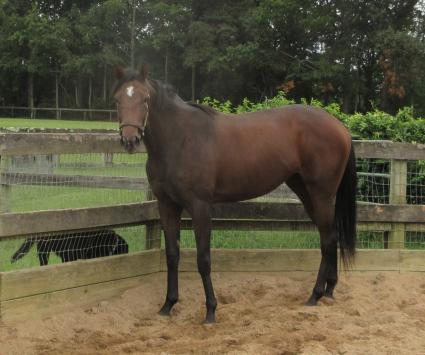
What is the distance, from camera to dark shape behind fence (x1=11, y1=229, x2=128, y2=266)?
4695 mm

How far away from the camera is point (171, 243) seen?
4.63 meters

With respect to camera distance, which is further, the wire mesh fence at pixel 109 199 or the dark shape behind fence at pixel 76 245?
the wire mesh fence at pixel 109 199

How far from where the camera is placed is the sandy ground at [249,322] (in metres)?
3.67

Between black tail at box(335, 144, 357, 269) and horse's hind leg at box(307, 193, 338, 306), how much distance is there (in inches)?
5.8

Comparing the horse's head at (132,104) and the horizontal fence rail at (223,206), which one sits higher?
the horse's head at (132,104)

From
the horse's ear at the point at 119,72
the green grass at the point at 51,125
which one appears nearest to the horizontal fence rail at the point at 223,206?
the horse's ear at the point at 119,72

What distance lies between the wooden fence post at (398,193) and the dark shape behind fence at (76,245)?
2762 mm

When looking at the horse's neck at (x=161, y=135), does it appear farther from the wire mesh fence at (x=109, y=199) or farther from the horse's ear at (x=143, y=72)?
the wire mesh fence at (x=109, y=199)

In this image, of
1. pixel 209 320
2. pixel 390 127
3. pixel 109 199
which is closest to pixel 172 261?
pixel 209 320

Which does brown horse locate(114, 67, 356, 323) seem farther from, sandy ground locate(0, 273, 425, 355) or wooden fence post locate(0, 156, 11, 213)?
wooden fence post locate(0, 156, 11, 213)

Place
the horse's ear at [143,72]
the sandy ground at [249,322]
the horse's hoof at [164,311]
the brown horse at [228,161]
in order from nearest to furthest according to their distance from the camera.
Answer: the sandy ground at [249,322] < the horse's ear at [143,72] < the brown horse at [228,161] < the horse's hoof at [164,311]

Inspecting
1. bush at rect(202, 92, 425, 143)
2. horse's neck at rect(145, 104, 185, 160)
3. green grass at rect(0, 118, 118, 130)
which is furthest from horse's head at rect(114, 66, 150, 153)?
green grass at rect(0, 118, 118, 130)

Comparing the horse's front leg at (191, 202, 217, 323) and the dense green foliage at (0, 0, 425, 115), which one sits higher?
the dense green foliage at (0, 0, 425, 115)

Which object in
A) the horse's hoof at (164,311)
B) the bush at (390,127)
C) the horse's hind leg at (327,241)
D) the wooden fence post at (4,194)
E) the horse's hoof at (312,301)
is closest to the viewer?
the wooden fence post at (4,194)
